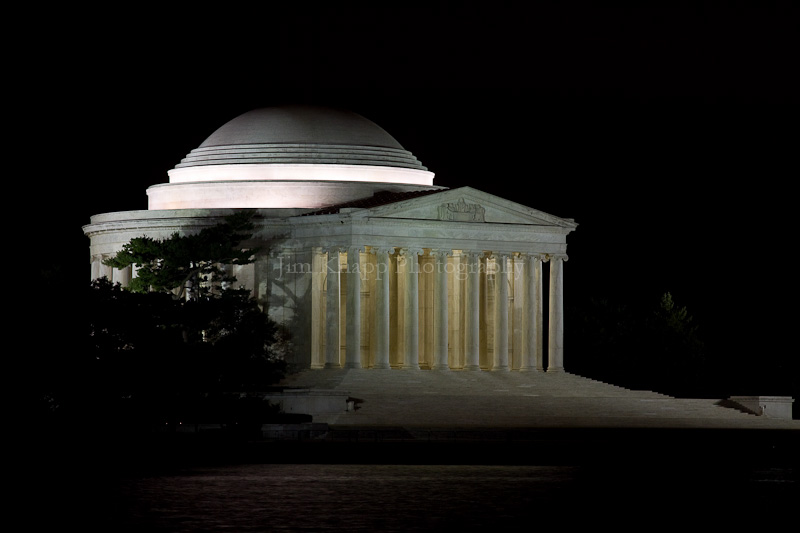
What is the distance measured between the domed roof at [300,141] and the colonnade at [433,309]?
348 inches

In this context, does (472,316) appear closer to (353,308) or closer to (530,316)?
(530,316)

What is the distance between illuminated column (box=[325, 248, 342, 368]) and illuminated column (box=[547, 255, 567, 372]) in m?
17.4

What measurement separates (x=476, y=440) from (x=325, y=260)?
41.0m

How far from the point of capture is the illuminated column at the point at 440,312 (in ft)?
423

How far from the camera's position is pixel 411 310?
12850 cm

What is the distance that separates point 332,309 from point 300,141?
1604 centimetres

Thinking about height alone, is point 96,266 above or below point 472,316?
above

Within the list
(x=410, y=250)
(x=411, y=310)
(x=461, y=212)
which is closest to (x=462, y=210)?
(x=461, y=212)

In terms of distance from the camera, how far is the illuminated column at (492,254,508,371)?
132 meters

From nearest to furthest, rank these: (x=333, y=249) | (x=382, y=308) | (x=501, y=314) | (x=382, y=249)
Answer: (x=382, y=249) → (x=382, y=308) → (x=333, y=249) → (x=501, y=314)

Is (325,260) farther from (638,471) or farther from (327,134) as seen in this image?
(638,471)

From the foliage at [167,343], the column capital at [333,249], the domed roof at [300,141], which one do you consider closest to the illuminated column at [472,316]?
the column capital at [333,249]

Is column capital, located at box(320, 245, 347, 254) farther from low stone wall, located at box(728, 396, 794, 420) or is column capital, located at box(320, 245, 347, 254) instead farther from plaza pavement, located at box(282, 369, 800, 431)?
low stone wall, located at box(728, 396, 794, 420)

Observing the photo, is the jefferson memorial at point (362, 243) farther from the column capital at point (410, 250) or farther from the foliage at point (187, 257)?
the foliage at point (187, 257)
